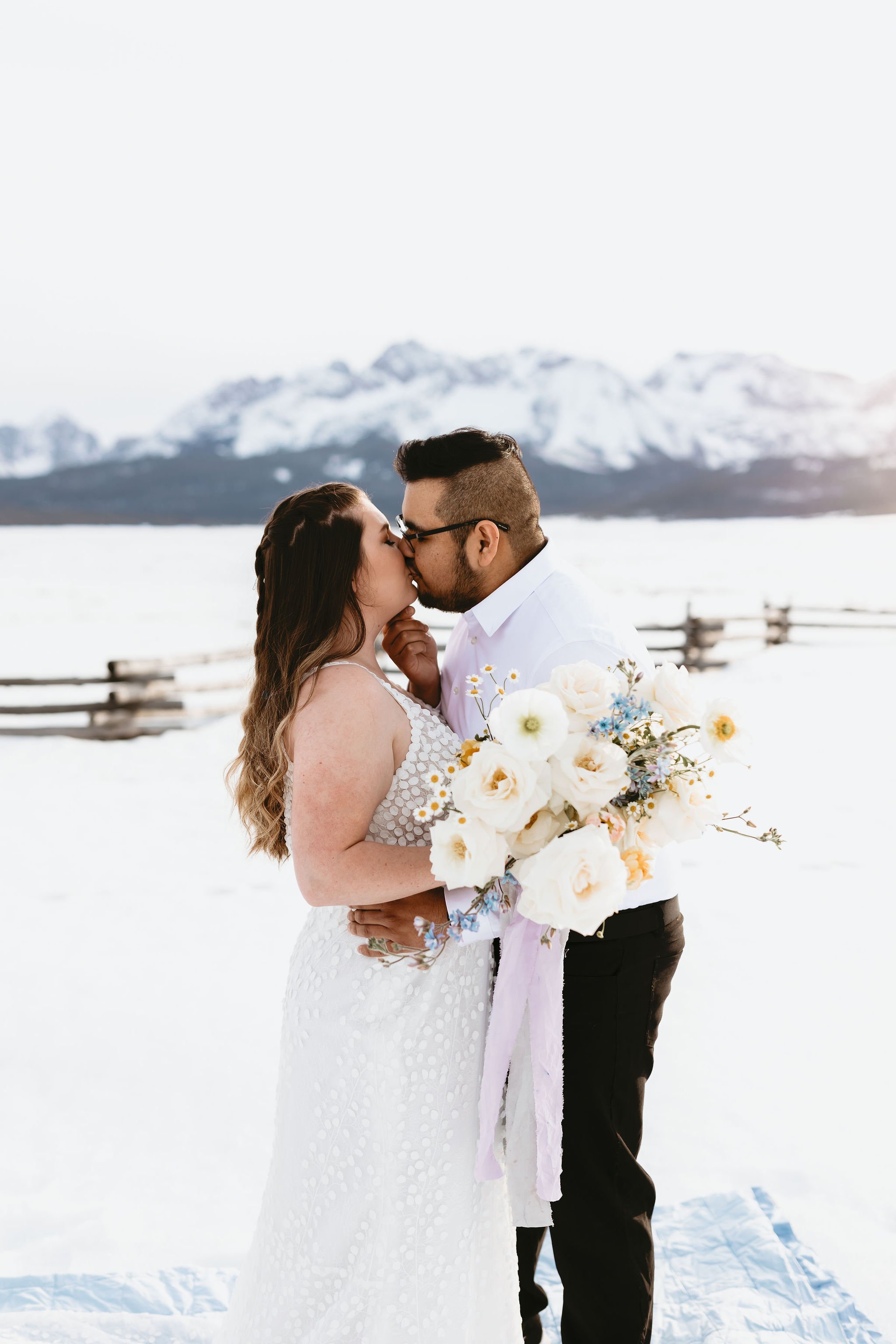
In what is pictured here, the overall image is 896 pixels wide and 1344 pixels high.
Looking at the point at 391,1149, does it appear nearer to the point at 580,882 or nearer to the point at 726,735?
the point at 580,882

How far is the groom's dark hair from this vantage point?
290 cm

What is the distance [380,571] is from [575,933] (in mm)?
1078

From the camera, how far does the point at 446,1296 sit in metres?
2.54

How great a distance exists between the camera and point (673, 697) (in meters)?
2.05

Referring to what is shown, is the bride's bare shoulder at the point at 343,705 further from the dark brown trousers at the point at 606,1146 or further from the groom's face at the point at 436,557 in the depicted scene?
the dark brown trousers at the point at 606,1146

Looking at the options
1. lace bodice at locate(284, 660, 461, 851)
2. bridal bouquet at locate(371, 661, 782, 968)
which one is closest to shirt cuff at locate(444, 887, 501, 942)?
bridal bouquet at locate(371, 661, 782, 968)

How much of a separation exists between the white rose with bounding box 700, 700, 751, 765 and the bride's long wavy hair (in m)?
0.93

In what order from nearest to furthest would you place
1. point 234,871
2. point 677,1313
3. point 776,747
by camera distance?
point 677,1313 < point 234,871 < point 776,747

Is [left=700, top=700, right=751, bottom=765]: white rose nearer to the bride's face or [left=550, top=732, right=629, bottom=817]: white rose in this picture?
[left=550, top=732, right=629, bottom=817]: white rose

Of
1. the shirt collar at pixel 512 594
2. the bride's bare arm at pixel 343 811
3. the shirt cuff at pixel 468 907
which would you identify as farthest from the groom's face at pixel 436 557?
the shirt cuff at pixel 468 907

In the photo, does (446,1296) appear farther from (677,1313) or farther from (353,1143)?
(677,1313)

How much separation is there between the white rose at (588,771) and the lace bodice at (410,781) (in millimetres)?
619

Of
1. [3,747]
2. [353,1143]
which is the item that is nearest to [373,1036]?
[353,1143]

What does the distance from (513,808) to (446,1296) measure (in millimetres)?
1497
